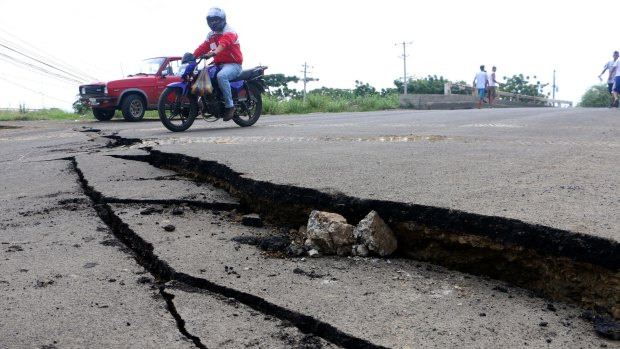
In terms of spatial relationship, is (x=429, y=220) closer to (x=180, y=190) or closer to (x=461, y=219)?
(x=461, y=219)

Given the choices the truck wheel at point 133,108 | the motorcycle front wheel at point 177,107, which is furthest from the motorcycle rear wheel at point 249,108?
the truck wheel at point 133,108

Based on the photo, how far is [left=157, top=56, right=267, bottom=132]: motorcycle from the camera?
30.2ft

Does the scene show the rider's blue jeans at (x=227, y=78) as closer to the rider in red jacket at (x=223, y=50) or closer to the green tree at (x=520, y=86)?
the rider in red jacket at (x=223, y=50)

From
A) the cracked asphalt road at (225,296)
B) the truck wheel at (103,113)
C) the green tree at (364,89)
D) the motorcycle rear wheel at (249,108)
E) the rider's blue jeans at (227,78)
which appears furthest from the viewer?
the green tree at (364,89)

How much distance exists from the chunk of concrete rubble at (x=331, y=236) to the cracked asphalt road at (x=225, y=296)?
0.07 m

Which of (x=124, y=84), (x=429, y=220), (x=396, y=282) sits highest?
(x=124, y=84)

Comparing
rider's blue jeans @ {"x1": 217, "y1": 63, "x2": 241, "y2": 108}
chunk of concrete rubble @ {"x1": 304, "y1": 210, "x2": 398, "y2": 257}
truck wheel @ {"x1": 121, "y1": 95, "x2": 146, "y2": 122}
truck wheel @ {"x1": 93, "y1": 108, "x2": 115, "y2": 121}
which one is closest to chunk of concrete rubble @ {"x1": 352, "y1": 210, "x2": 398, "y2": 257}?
chunk of concrete rubble @ {"x1": 304, "y1": 210, "x2": 398, "y2": 257}

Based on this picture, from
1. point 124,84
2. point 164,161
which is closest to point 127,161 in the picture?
point 164,161

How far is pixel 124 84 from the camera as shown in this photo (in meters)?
14.7

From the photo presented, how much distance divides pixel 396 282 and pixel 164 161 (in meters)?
3.57

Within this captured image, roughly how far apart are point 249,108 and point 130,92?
5.86 meters

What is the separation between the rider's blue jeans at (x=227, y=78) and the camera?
9.18 metres

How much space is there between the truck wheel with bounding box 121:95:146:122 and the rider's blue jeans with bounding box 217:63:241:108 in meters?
6.12

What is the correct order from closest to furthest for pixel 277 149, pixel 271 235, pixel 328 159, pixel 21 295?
pixel 21 295 < pixel 271 235 < pixel 328 159 < pixel 277 149
